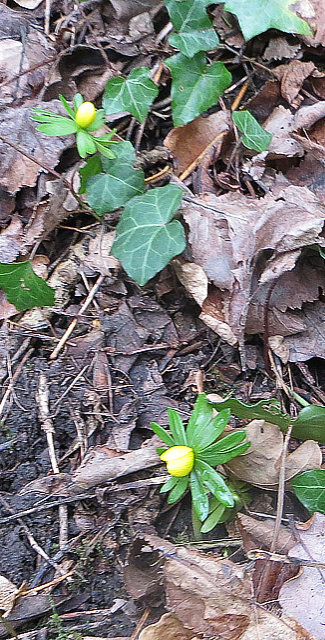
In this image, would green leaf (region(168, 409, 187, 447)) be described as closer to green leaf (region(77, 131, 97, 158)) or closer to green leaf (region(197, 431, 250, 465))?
green leaf (region(197, 431, 250, 465))

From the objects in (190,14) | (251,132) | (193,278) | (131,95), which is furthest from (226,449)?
(190,14)

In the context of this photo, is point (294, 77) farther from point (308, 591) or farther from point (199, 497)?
point (308, 591)

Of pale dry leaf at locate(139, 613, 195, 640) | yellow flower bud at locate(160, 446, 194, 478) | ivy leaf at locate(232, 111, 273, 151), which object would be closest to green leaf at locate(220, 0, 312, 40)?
ivy leaf at locate(232, 111, 273, 151)

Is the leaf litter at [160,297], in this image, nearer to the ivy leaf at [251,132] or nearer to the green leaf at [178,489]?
the ivy leaf at [251,132]

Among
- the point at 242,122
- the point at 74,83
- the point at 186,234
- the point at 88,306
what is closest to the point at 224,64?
the point at 242,122

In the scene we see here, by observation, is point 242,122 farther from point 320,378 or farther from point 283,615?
point 283,615

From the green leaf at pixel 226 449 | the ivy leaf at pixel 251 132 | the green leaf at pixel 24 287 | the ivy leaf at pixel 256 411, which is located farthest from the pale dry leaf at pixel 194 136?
the green leaf at pixel 226 449
